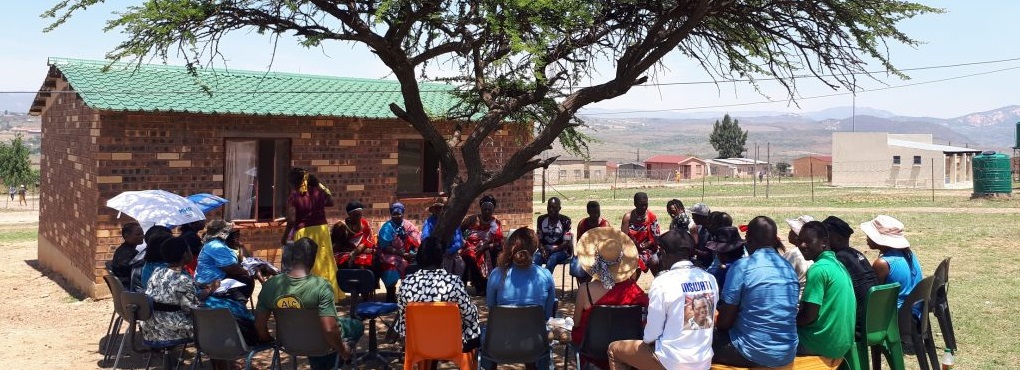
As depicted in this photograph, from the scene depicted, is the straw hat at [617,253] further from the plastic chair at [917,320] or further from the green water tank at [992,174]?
the green water tank at [992,174]

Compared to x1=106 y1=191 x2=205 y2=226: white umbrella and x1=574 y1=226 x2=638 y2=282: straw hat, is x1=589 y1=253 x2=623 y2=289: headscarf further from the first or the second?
x1=106 y1=191 x2=205 y2=226: white umbrella

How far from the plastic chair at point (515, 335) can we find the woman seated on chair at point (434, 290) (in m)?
0.29

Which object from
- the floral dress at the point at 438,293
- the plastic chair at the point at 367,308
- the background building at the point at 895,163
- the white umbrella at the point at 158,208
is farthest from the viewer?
the background building at the point at 895,163

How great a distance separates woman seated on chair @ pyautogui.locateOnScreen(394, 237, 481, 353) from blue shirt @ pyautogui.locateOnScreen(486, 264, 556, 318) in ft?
0.66

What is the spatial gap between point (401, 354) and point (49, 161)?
34.7 ft

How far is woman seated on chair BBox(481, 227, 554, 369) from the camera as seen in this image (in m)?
6.27

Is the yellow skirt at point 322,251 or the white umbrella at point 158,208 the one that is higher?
the white umbrella at point 158,208

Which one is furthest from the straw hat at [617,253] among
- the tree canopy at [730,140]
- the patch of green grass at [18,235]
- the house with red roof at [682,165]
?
the tree canopy at [730,140]

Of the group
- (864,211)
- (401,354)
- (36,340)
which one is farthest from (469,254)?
(864,211)

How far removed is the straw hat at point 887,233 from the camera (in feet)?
22.0

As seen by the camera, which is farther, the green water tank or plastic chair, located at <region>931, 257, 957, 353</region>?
the green water tank

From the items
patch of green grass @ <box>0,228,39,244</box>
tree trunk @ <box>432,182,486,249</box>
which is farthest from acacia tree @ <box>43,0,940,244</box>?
patch of green grass @ <box>0,228,39,244</box>

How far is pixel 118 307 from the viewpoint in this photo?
7.25 metres

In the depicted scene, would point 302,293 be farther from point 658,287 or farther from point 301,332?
point 658,287
